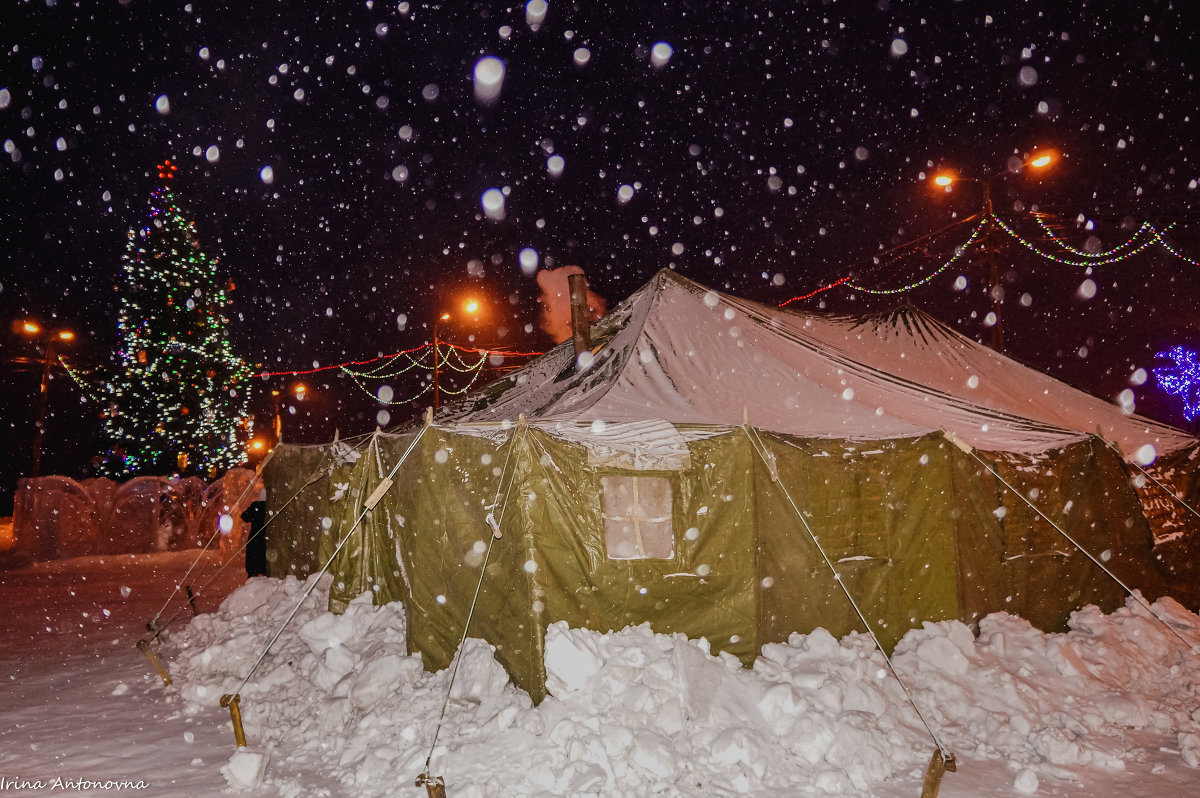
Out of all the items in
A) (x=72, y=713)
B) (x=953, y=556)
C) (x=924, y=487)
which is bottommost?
(x=72, y=713)

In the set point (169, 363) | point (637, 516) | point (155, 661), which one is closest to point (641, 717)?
point (637, 516)

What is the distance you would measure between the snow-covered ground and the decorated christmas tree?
1845cm

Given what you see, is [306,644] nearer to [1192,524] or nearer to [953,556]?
[953,556]

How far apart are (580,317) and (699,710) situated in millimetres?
4804

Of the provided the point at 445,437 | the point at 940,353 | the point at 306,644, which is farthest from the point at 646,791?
the point at 940,353

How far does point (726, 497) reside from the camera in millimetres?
6348

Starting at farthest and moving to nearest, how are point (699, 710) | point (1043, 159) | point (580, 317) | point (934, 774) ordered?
point (1043, 159)
point (580, 317)
point (699, 710)
point (934, 774)

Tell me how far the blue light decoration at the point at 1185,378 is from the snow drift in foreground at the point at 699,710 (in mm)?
23701

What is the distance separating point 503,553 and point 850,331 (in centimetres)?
651

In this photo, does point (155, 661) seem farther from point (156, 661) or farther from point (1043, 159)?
point (1043, 159)

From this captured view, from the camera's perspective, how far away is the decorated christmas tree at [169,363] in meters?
23.4

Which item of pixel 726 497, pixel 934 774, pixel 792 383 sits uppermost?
pixel 792 383

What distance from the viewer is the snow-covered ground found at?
4.64 meters

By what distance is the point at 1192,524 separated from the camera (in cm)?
872
